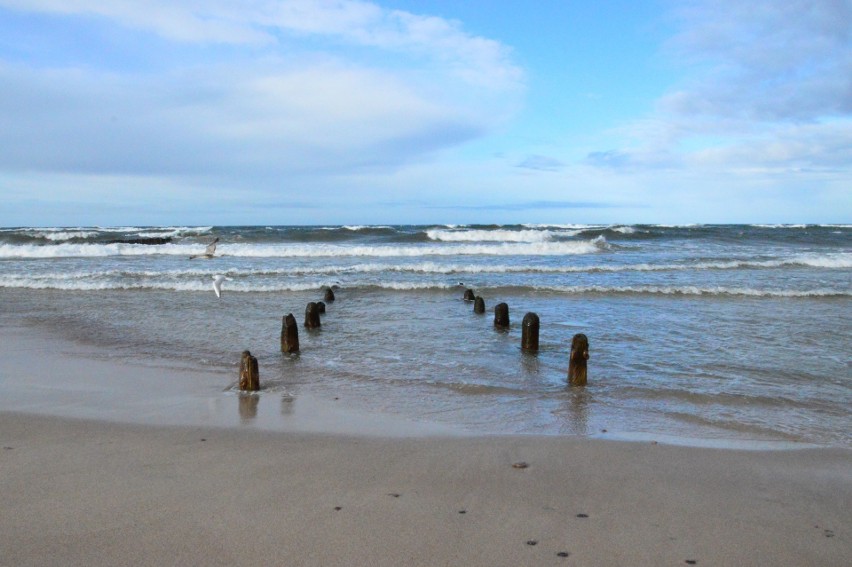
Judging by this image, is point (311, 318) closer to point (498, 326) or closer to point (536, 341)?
point (498, 326)

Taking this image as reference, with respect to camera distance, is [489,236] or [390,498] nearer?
[390,498]

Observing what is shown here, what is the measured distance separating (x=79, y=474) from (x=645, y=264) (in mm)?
20731

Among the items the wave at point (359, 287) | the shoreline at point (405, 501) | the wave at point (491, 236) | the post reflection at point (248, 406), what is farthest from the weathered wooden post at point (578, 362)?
the wave at point (491, 236)

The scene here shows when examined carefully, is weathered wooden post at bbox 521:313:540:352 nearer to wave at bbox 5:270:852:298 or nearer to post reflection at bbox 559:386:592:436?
post reflection at bbox 559:386:592:436

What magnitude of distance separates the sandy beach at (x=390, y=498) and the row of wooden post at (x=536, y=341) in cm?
186

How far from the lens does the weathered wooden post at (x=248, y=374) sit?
6.28 metres

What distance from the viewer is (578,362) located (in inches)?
259

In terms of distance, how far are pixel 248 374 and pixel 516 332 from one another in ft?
16.1

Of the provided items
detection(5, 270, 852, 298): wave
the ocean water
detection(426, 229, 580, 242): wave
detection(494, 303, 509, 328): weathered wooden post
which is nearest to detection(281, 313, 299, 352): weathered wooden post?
the ocean water

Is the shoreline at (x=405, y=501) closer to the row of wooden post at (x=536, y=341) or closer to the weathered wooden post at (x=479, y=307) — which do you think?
the row of wooden post at (x=536, y=341)

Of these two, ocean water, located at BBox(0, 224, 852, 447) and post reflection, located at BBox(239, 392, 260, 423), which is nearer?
post reflection, located at BBox(239, 392, 260, 423)

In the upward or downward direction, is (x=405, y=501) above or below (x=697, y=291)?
below

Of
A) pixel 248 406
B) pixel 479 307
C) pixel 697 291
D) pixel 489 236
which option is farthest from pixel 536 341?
pixel 489 236

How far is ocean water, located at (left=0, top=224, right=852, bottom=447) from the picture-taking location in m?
5.80
